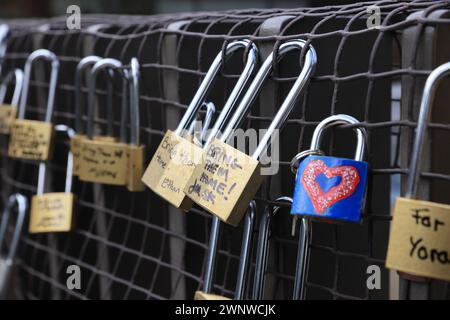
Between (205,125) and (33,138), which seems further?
(33,138)

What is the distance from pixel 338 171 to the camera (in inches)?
38.7

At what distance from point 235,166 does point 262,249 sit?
0.18 metres

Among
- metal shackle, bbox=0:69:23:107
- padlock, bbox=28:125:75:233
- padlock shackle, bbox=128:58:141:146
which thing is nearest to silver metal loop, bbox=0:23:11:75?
metal shackle, bbox=0:69:23:107

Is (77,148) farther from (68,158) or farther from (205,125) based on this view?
(205,125)

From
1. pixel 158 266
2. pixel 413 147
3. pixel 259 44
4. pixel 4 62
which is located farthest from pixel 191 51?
pixel 4 62

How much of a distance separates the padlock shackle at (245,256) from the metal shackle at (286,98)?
0.43 ft

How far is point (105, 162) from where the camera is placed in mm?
1491

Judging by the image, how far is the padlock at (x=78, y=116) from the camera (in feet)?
5.11

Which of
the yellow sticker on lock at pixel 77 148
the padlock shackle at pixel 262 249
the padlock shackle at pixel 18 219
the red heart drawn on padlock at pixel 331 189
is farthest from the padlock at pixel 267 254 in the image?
the padlock shackle at pixel 18 219

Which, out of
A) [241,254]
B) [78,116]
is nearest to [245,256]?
[241,254]

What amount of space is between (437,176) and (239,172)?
26 cm

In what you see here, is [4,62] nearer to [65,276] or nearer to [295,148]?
[65,276]

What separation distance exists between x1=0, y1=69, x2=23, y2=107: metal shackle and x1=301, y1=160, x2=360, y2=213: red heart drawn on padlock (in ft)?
3.67

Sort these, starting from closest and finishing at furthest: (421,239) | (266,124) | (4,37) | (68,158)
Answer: (421,239) → (266,124) → (68,158) → (4,37)
